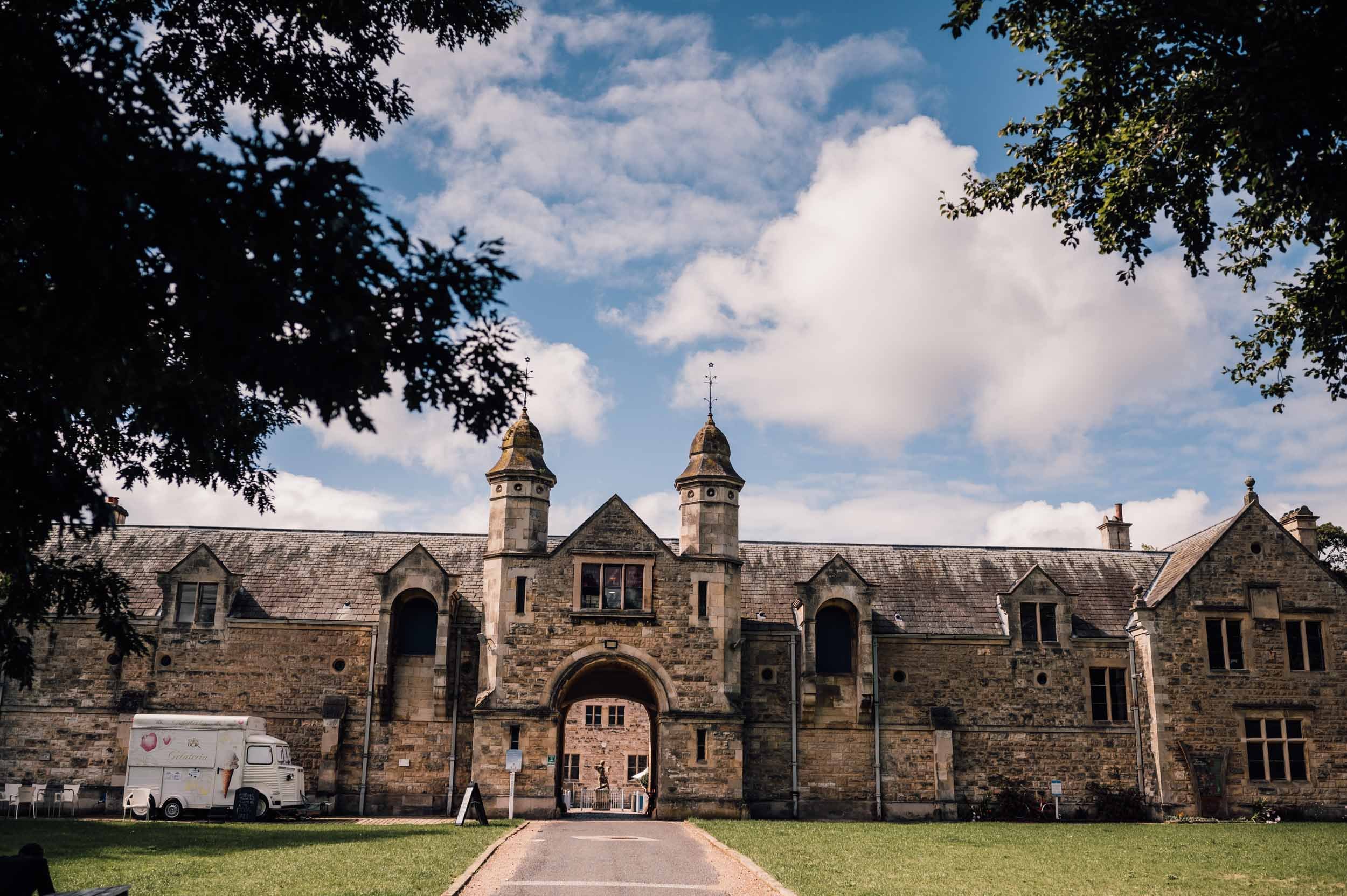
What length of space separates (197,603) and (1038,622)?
2526 cm

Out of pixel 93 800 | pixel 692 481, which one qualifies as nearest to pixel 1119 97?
pixel 692 481

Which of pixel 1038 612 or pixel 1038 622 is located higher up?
pixel 1038 612

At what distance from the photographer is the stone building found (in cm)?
3000

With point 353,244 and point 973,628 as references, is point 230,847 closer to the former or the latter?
point 353,244

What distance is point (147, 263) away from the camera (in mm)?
8172

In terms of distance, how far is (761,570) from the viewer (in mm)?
35250

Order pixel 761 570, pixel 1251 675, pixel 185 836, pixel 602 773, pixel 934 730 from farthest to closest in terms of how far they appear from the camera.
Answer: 1. pixel 602 773
2. pixel 761 570
3. pixel 1251 675
4. pixel 934 730
5. pixel 185 836

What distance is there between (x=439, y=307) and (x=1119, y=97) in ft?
35.6

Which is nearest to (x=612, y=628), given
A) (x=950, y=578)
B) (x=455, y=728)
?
(x=455, y=728)

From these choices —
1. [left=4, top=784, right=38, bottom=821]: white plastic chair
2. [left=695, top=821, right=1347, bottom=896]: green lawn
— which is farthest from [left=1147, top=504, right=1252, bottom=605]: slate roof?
[left=4, top=784, right=38, bottom=821]: white plastic chair

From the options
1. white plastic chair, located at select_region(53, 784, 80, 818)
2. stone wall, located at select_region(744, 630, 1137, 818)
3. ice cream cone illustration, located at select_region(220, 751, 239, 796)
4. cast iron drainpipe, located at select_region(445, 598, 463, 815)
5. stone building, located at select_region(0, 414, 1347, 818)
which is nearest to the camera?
ice cream cone illustration, located at select_region(220, 751, 239, 796)

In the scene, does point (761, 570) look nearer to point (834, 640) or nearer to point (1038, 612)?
point (834, 640)

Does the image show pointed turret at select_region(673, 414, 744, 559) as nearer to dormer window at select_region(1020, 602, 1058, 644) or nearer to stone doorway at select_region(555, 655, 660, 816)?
dormer window at select_region(1020, 602, 1058, 644)

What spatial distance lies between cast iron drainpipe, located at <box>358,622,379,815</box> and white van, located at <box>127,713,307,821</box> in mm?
2503
